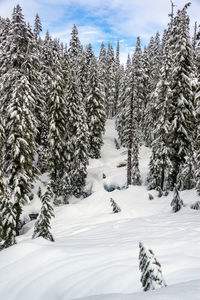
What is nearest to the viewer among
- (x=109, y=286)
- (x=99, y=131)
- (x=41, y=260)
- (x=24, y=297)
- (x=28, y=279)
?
(x=109, y=286)

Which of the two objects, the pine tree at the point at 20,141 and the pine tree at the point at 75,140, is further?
the pine tree at the point at 75,140

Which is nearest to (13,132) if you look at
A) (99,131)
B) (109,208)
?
(109,208)

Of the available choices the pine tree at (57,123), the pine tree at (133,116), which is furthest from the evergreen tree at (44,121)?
the pine tree at (133,116)

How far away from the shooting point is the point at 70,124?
35375mm

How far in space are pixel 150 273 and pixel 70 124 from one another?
32388mm

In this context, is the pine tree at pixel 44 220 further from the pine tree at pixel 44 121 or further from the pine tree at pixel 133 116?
the pine tree at pixel 44 121

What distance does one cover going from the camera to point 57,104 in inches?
1262

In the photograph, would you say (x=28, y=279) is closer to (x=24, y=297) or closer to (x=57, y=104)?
(x=24, y=297)

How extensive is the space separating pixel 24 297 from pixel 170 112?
21646 millimetres

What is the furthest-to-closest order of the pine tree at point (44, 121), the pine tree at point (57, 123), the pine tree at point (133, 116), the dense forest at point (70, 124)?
the pine tree at point (44, 121) → the pine tree at point (57, 123) → the pine tree at point (133, 116) → the dense forest at point (70, 124)

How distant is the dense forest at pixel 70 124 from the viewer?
19223 mm

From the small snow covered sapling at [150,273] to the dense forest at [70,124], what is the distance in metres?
8.36

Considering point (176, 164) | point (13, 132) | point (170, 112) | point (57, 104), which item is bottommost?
point (176, 164)

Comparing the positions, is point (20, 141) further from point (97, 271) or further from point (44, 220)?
point (97, 271)
